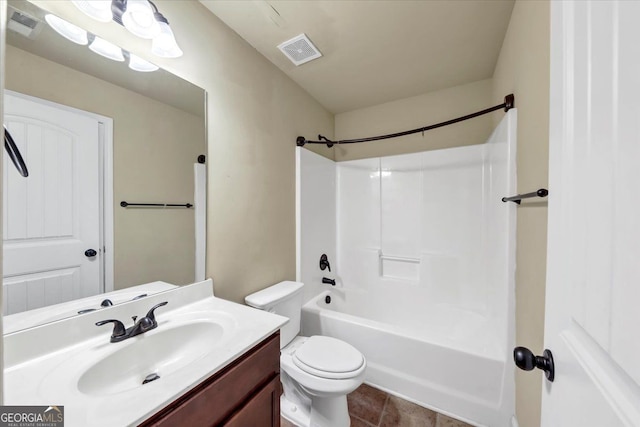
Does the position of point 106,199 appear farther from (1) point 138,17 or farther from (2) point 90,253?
(1) point 138,17

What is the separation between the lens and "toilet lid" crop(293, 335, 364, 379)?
122cm

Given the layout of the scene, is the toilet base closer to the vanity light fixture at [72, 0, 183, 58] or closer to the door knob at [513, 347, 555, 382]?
the door knob at [513, 347, 555, 382]

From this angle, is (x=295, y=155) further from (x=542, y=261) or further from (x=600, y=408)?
(x=600, y=408)

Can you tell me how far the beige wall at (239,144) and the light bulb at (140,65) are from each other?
0.04 m

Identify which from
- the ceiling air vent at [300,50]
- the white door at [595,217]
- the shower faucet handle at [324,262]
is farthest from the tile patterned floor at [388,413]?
the ceiling air vent at [300,50]

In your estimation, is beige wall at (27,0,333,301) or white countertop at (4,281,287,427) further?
beige wall at (27,0,333,301)

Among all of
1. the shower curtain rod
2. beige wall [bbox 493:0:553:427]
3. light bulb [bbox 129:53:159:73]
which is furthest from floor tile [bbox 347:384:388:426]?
light bulb [bbox 129:53:159:73]

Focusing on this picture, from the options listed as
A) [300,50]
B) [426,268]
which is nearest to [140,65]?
[300,50]

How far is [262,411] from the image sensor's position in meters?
0.88

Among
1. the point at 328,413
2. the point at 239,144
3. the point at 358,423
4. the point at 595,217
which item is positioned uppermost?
the point at 239,144

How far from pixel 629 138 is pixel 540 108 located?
834 millimetres

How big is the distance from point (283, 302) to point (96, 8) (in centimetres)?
164

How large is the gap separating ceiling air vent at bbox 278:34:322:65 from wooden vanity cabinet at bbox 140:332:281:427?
172 centimetres

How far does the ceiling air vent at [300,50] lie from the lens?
1.52 m
